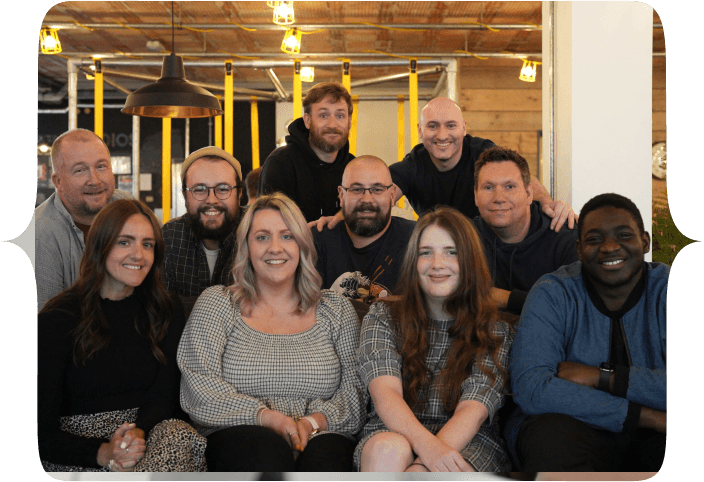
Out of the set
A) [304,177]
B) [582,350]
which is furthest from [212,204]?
[582,350]

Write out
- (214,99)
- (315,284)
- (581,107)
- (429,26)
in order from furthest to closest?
(429,26)
(214,99)
(581,107)
(315,284)

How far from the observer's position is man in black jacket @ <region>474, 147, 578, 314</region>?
2.83m

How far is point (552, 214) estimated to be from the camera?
2834mm

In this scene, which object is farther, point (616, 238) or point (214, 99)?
point (214, 99)

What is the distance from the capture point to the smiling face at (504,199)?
2.85 metres

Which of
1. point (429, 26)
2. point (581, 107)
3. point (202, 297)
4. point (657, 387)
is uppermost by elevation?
point (429, 26)

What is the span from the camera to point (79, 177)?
2.77 meters

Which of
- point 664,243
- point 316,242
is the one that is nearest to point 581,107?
point 664,243

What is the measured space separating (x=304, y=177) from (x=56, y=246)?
1484mm

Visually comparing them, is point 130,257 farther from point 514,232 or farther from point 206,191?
point 514,232

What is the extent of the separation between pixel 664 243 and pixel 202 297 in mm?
1776

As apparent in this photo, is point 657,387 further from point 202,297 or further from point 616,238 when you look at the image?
point 202,297

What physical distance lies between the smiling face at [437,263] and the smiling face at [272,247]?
1.61ft

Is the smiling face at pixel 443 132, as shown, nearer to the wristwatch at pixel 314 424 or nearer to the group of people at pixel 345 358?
the group of people at pixel 345 358
